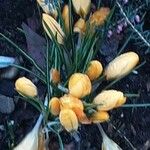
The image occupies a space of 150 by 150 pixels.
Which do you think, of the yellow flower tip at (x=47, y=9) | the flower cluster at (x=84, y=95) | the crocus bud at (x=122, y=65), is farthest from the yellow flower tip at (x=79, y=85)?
the yellow flower tip at (x=47, y=9)

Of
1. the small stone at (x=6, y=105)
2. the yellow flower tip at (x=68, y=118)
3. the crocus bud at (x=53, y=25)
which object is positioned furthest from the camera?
the small stone at (x=6, y=105)

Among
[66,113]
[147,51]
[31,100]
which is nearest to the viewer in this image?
[66,113]

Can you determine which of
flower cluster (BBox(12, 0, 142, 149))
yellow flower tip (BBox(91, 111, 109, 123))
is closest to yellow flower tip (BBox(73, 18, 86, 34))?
flower cluster (BBox(12, 0, 142, 149))

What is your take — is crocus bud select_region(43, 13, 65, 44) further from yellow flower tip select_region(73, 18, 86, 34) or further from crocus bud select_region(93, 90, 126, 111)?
crocus bud select_region(93, 90, 126, 111)

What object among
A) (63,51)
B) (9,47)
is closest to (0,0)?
(9,47)

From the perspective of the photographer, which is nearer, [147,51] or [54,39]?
[54,39]

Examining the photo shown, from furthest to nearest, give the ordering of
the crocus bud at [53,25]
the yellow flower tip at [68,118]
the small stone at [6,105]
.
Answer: the small stone at [6,105] → the crocus bud at [53,25] → the yellow flower tip at [68,118]

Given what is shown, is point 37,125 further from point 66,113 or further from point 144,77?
point 144,77

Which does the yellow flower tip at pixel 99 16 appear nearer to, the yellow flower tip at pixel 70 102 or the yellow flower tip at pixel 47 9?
the yellow flower tip at pixel 47 9
